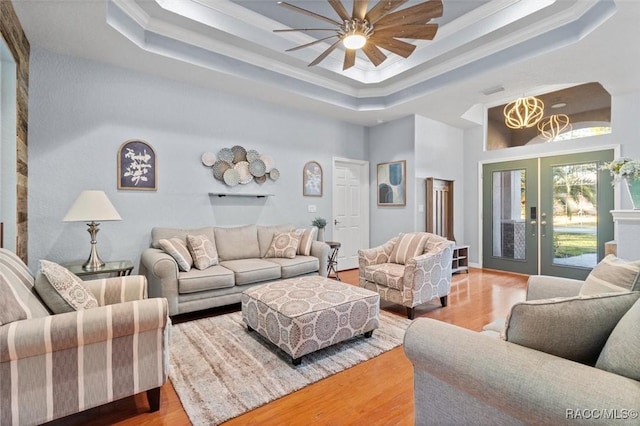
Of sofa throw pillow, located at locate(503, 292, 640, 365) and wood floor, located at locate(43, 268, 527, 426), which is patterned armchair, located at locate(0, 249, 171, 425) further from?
sofa throw pillow, located at locate(503, 292, 640, 365)

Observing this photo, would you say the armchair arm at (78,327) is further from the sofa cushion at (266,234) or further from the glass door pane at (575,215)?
the glass door pane at (575,215)

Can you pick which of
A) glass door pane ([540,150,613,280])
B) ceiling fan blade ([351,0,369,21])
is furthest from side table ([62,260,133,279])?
glass door pane ([540,150,613,280])

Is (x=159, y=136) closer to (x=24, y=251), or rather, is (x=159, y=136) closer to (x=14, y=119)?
(x=14, y=119)

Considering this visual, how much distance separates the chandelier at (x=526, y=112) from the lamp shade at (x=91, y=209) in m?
5.79

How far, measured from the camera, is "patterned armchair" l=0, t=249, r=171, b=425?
1.43 metres

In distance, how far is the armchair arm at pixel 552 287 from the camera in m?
1.88

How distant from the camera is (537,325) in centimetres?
108

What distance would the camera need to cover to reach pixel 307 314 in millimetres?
2266

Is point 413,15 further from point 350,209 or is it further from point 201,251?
point 350,209

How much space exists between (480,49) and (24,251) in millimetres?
5375

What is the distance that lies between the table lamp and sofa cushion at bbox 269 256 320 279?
6.04ft

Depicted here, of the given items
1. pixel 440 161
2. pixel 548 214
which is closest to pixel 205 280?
pixel 440 161

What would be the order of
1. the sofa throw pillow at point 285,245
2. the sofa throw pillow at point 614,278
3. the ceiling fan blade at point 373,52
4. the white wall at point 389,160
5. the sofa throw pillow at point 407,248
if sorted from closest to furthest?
the sofa throw pillow at point 614,278
the ceiling fan blade at point 373,52
the sofa throw pillow at point 407,248
the sofa throw pillow at point 285,245
the white wall at point 389,160

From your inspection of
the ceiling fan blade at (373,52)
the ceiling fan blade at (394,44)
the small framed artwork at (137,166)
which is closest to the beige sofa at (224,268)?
the small framed artwork at (137,166)
